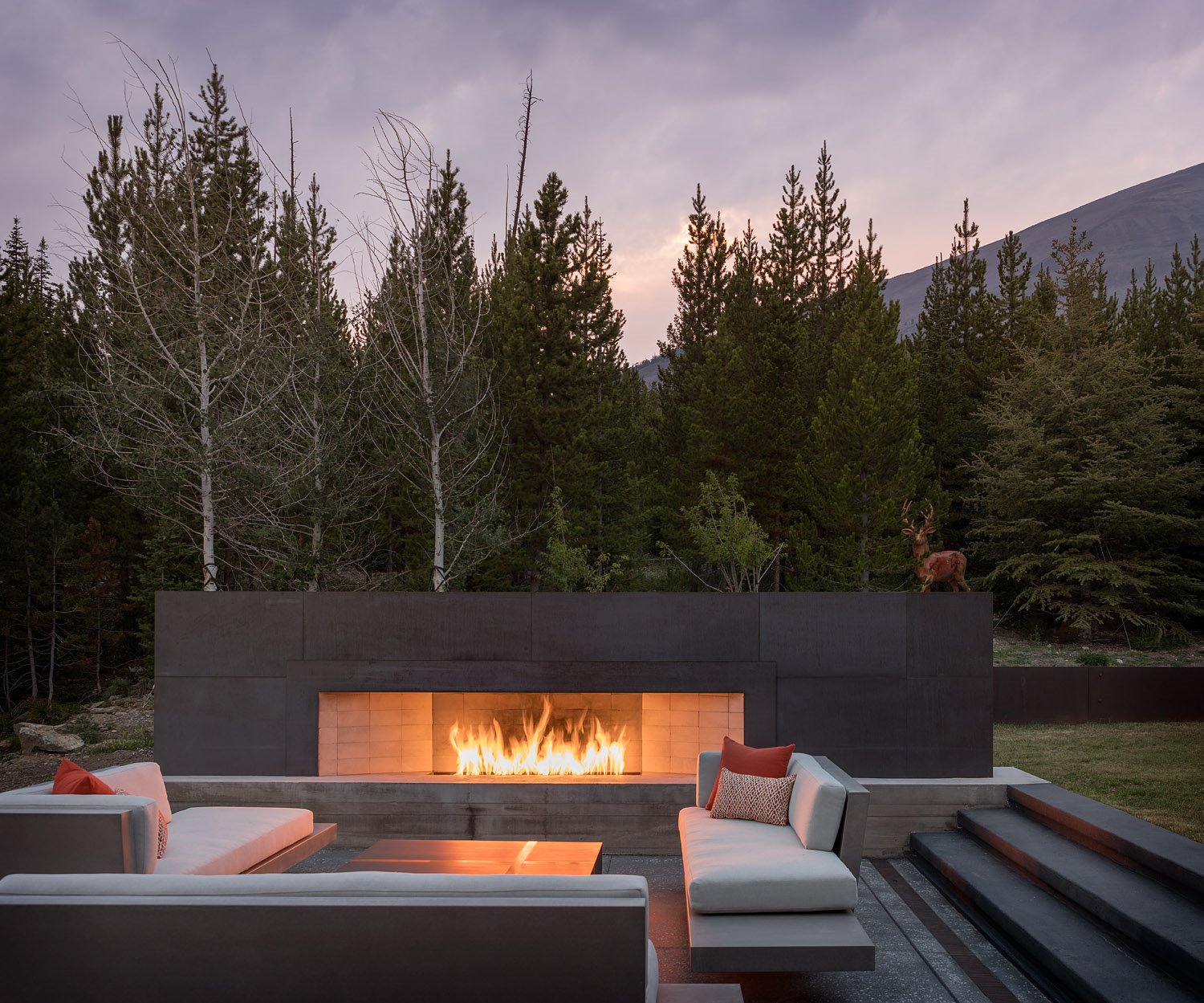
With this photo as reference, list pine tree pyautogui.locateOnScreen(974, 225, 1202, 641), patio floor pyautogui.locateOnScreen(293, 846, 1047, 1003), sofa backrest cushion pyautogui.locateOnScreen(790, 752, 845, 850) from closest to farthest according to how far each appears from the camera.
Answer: patio floor pyautogui.locateOnScreen(293, 846, 1047, 1003), sofa backrest cushion pyautogui.locateOnScreen(790, 752, 845, 850), pine tree pyautogui.locateOnScreen(974, 225, 1202, 641)

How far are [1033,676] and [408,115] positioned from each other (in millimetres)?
8998

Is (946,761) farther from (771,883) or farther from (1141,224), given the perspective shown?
(1141,224)

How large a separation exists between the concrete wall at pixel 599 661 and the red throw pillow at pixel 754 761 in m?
0.98

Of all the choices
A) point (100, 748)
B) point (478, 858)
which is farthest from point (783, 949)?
point (100, 748)

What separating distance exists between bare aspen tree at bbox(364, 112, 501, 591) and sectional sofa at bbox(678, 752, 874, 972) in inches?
222

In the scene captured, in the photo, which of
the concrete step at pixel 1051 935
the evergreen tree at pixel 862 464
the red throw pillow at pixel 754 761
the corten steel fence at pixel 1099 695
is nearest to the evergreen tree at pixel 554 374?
the evergreen tree at pixel 862 464

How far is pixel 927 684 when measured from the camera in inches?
216

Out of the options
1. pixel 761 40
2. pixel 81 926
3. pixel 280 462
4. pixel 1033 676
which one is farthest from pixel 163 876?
pixel 1033 676

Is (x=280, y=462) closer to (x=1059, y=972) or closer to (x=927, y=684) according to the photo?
(x=927, y=684)

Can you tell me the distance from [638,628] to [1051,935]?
9.06ft

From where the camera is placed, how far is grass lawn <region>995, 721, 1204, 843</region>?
555 cm

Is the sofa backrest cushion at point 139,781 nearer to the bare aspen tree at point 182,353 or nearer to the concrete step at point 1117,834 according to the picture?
the bare aspen tree at point 182,353

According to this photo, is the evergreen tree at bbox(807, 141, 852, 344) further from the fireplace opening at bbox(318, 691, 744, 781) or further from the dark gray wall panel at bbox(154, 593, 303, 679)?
the dark gray wall panel at bbox(154, 593, 303, 679)

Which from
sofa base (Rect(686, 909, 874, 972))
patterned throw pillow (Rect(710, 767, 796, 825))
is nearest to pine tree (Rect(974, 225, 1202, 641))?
patterned throw pillow (Rect(710, 767, 796, 825))
